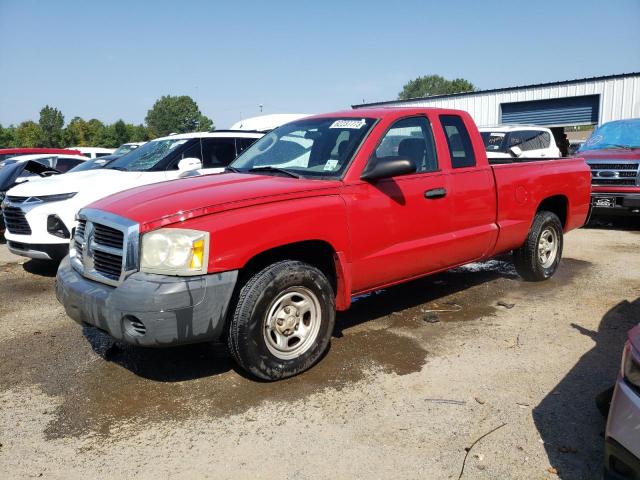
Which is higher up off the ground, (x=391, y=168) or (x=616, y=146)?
(x=616, y=146)

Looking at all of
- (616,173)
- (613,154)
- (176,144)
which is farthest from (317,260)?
(613,154)

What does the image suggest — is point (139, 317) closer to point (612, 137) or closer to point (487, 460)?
point (487, 460)

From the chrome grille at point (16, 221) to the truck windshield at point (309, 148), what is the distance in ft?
11.2

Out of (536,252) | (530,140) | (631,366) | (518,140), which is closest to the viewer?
(631,366)

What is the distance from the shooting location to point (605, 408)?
10.5 ft

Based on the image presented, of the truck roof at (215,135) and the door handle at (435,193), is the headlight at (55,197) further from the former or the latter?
the door handle at (435,193)

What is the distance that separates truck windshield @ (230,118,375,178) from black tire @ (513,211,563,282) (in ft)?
8.25

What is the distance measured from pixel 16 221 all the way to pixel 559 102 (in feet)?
86.2

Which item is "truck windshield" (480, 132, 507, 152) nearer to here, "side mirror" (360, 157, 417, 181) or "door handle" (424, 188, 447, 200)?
"door handle" (424, 188, 447, 200)

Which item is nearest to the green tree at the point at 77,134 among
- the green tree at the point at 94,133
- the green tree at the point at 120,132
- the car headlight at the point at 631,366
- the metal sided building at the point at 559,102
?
the green tree at the point at 94,133

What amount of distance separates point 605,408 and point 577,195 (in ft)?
12.4

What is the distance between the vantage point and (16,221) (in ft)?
23.0

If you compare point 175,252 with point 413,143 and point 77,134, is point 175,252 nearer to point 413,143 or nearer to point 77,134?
point 413,143

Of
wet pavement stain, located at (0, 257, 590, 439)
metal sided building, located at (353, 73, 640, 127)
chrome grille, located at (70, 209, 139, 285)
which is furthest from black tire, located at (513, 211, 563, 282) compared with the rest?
metal sided building, located at (353, 73, 640, 127)
